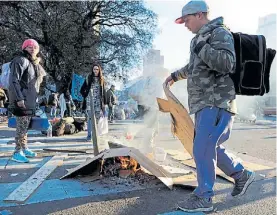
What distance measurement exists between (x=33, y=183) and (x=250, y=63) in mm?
2879

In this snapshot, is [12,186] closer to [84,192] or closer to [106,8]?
[84,192]

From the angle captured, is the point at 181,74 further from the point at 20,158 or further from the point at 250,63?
the point at 20,158

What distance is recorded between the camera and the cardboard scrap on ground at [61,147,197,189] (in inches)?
152

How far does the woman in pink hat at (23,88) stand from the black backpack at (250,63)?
11.0 feet

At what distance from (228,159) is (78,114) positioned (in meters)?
17.4

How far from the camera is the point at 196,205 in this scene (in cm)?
301

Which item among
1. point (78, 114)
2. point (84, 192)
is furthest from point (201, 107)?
point (78, 114)

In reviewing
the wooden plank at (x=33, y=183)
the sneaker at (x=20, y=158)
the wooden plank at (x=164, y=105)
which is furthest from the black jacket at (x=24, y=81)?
the wooden plank at (x=164, y=105)

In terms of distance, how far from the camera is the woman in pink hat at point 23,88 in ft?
16.0

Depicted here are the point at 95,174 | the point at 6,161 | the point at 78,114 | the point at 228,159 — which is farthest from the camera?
the point at 78,114

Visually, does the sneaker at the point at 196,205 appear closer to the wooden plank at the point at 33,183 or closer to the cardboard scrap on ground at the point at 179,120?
the cardboard scrap on ground at the point at 179,120

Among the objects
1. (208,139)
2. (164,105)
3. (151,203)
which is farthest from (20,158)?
(208,139)

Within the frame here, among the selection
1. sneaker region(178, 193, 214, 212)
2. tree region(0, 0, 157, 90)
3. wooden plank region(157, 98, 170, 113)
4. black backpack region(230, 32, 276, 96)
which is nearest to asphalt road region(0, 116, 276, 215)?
sneaker region(178, 193, 214, 212)

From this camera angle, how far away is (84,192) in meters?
3.61
